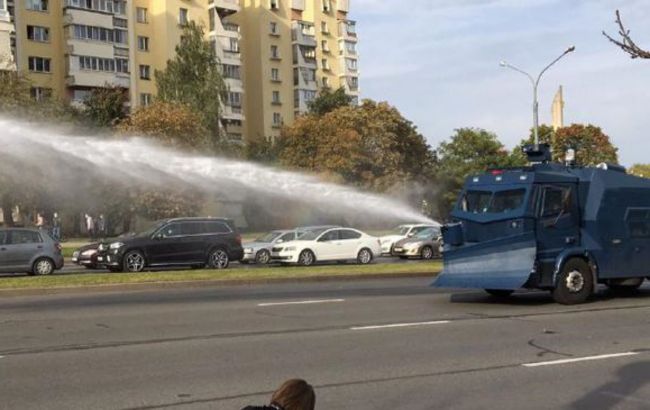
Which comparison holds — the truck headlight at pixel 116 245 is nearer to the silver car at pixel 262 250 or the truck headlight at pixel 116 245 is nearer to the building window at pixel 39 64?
the silver car at pixel 262 250

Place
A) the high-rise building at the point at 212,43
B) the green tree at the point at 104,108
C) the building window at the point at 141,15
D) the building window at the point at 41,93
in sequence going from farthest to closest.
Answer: the building window at the point at 141,15 → the high-rise building at the point at 212,43 → the green tree at the point at 104,108 → the building window at the point at 41,93

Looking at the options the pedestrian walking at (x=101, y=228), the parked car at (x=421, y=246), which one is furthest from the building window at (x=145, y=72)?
the parked car at (x=421, y=246)

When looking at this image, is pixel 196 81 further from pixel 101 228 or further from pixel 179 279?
pixel 179 279

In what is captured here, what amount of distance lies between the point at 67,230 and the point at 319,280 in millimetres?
43915

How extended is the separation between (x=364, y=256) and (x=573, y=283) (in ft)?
53.4

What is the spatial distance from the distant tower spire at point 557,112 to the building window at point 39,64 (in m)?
43.9

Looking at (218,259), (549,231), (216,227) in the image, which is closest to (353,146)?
(216,227)

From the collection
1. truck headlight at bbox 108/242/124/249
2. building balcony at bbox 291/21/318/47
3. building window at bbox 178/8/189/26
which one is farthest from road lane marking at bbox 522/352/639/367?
building balcony at bbox 291/21/318/47

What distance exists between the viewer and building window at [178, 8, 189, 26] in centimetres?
7731

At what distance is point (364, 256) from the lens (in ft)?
101

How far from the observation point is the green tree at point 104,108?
56938mm

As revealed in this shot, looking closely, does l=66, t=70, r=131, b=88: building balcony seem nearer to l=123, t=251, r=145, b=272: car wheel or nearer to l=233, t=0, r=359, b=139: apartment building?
l=233, t=0, r=359, b=139: apartment building

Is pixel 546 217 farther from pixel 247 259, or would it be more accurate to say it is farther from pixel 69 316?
pixel 247 259

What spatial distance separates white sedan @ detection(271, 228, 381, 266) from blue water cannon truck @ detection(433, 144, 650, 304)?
1440cm
